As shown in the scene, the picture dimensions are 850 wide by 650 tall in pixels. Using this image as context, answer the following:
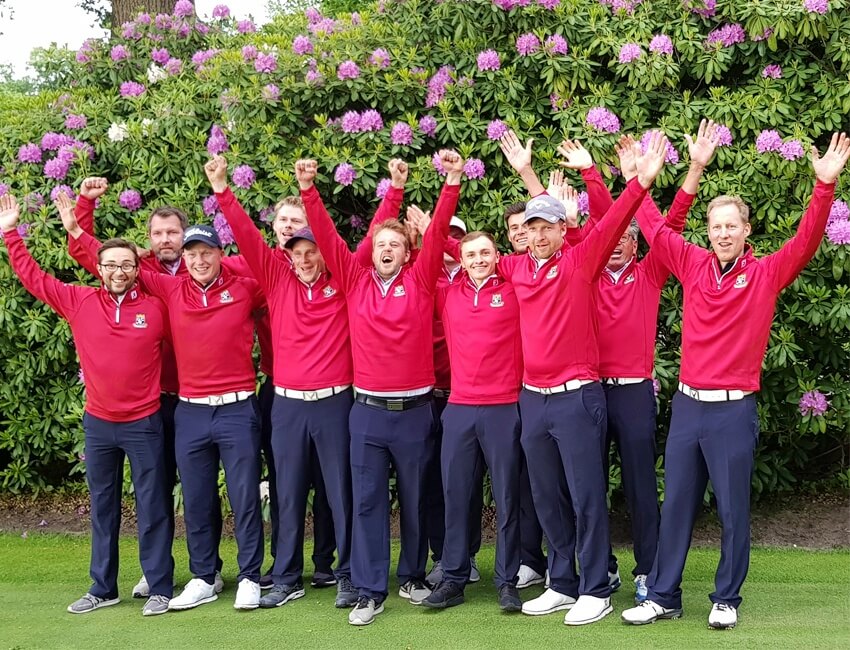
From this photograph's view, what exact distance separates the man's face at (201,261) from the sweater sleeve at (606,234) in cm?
207

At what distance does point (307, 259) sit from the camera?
5695 mm

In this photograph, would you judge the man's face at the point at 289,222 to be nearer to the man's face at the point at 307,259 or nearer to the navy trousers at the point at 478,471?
the man's face at the point at 307,259

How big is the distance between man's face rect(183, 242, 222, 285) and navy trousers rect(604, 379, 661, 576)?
2.34m

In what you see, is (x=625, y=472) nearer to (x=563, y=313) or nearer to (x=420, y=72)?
(x=563, y=313)

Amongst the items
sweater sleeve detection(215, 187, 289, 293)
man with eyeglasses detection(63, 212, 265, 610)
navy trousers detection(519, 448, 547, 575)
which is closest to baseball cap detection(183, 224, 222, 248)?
man with eyeglasses detection(63, 212, 265, 610)

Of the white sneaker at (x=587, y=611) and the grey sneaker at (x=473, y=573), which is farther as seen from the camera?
the grey sneaker at (x=473, y=573)

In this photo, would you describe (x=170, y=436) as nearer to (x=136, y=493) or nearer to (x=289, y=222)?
(x=136, y=493)

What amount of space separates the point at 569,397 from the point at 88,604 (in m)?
2.99

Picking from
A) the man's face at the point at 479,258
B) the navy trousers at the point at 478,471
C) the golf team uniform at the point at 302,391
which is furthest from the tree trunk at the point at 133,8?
the navy trousers at the point at 478,471

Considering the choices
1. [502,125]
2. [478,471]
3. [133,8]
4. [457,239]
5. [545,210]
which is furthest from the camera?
[133,8]

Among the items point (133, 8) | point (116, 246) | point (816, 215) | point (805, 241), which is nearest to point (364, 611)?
point (116, 246)

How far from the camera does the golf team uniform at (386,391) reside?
5.48 m

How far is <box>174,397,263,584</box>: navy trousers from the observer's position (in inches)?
225

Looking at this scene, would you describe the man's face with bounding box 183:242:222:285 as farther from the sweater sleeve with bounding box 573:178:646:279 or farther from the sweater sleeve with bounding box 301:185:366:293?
the sweater sleeve with bounding box 573:178:646:279
